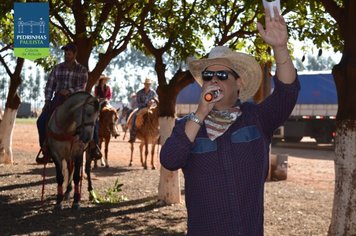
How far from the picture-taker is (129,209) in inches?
406

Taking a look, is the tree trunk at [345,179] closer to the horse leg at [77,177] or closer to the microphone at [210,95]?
the microphone at [210,95]

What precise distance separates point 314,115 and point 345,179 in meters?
24.4

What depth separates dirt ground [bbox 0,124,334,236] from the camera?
8.68 meters

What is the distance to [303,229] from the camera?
359 inches

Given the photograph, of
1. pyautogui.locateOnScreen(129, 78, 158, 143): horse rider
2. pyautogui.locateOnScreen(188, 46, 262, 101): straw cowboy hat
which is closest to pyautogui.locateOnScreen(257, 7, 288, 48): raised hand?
pyautogui.locateOnScreen(188, 46, 262, 101): straw cowboy hat

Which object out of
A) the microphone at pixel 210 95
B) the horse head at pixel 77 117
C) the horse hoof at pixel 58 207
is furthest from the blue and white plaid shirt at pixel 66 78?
the microphone at pixel 210 95

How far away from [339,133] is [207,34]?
5819 millimetres

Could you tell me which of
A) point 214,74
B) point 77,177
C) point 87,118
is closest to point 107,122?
point 77,177

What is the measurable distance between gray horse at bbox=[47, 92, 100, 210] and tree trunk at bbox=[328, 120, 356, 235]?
13.7 feet

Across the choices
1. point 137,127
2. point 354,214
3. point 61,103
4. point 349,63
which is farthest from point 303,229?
point 137,127

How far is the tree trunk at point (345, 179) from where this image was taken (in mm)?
6727

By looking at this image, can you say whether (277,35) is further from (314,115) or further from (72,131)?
(314,115)

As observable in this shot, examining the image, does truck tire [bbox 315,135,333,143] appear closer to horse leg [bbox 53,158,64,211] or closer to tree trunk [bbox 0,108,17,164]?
tree trunk [bbox 0,108,17,164]

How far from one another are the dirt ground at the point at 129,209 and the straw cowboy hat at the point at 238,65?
202 inches
